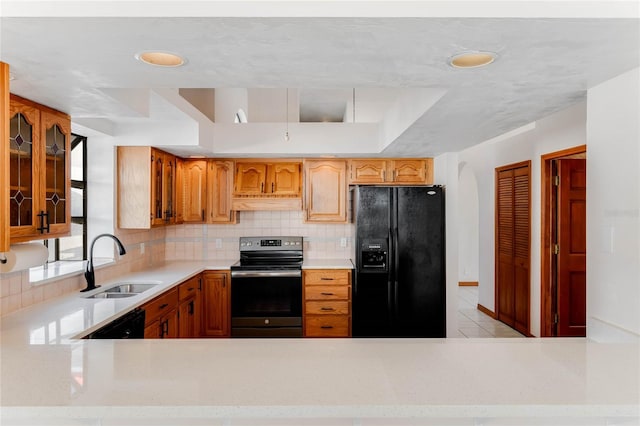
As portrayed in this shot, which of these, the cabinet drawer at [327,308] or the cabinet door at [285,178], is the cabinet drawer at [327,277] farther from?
the cabinet door at [285,178]

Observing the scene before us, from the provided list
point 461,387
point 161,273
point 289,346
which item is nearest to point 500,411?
point 461,387

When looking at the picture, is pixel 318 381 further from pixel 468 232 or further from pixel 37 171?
pixel 468 232

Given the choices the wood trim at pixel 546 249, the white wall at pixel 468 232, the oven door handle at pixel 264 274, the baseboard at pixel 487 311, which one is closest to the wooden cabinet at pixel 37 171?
the oven door handle at pixel 264 274

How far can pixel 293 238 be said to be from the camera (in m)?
4.59

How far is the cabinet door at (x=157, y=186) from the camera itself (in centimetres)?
360

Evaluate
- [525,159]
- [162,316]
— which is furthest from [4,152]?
[525,159]

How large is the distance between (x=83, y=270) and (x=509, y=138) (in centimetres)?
468

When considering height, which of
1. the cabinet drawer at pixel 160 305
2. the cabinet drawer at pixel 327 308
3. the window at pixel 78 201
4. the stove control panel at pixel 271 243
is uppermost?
the window at pixel 78 201

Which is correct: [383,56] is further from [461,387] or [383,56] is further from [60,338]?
[60,338]

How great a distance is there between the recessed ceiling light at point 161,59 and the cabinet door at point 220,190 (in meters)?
2.90

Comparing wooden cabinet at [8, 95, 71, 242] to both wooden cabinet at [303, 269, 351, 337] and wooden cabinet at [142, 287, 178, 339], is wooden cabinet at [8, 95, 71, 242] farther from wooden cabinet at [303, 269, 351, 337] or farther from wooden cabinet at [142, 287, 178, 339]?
wooden cabinet at [303, 269, 351, 337]

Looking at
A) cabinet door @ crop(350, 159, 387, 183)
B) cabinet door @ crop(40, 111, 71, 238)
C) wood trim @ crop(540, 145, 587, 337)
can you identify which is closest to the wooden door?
wood trim @ crop(540, 145, 587, 337)

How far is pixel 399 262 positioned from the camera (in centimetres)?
403

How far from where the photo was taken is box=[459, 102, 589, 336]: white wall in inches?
142
